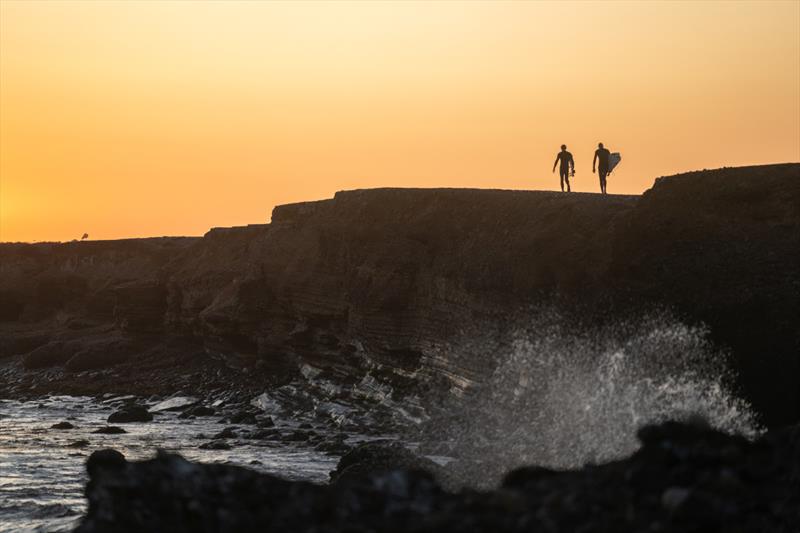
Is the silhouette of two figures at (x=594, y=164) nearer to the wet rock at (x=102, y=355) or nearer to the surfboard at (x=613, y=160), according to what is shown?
the surfboard at (x=613, y=160)

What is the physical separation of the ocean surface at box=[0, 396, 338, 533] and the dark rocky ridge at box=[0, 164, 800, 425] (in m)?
5.85

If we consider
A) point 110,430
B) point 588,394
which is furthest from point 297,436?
point 588,394

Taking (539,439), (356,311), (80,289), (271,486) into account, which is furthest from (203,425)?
(80,289)

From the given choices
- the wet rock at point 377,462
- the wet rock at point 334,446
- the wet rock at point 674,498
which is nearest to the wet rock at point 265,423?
the wet rock at point 334,446

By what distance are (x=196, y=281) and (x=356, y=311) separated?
64.2 feet

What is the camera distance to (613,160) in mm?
42719

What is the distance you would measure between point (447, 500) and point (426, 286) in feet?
94.8

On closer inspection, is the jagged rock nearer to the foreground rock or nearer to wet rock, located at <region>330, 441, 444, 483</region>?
wet rock, located at <region>330, 441, 444, 483</region>

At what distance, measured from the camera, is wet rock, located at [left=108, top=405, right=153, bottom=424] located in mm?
43681

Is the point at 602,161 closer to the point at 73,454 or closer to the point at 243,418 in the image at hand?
the point at 243,418

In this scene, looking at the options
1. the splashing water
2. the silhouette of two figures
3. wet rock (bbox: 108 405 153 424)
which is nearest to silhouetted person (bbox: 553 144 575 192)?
the silhouette of two figures

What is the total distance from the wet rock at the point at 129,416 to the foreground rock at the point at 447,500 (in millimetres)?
33069

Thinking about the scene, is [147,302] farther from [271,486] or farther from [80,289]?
[271,486]

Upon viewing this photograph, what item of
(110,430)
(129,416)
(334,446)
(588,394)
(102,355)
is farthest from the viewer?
(102,355)
